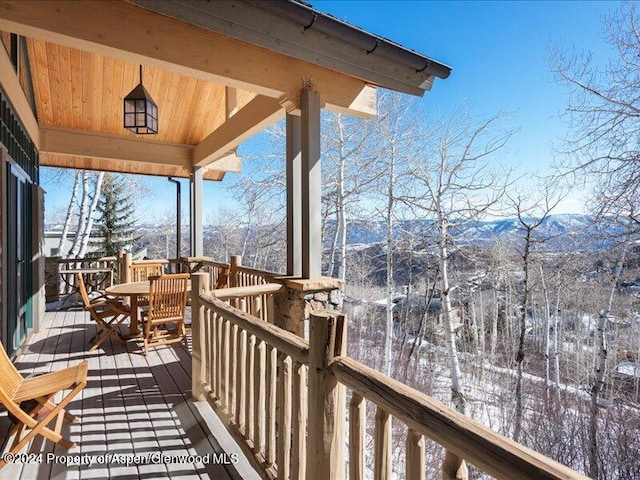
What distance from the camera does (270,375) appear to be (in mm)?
2137

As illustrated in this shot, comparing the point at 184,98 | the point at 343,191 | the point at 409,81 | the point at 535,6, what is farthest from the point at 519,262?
the point at 184,98

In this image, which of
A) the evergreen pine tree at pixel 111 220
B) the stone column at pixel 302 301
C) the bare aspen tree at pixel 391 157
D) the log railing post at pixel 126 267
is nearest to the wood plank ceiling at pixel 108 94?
the log railing post at pixel 126 267

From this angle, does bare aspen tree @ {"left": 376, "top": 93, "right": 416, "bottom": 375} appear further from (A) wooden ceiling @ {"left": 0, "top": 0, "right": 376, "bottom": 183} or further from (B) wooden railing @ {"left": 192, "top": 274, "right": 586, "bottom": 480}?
(B) wooden railing @ {"left": 192, "top": 274, "right": 586, "bottom": 480}

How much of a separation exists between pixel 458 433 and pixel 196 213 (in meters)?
7.44

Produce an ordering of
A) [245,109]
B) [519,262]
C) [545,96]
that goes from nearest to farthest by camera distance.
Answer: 1. [245,109]
2. [545,96]
3. [519,262]

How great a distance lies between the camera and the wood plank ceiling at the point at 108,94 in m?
5.28

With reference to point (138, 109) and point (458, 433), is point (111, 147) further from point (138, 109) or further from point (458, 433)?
point (458, 433)

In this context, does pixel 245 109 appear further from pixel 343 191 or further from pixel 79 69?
pixel 343 191

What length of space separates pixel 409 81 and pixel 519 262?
9697mm

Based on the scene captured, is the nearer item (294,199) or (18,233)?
(18,233)

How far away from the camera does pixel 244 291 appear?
358 cm

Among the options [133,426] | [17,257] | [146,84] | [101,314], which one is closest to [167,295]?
[101,314]

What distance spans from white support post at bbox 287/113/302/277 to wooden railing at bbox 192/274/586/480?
153 centimetres

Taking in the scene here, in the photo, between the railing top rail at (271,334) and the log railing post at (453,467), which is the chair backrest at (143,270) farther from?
the log railing post at (453,467)
